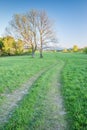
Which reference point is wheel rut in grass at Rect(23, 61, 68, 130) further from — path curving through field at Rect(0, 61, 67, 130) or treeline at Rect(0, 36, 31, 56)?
treeline at Rect(0, 36, 31, 56)

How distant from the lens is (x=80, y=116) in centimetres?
632

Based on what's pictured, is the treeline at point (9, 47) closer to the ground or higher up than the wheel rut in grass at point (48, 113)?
higher up

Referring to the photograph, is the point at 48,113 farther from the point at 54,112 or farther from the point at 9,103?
the point at 9,103

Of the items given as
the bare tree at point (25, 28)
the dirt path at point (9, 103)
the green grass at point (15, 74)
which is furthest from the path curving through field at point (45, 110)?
the bare tree at point (25, 28)

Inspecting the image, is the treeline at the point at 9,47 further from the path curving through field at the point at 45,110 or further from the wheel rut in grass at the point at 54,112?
the wheel rut in grass at the point at 54,112

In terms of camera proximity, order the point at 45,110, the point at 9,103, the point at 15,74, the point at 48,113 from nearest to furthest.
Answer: the point at 48,113 < the point at 45,110 < the point at 9,103 < the point at 15,74

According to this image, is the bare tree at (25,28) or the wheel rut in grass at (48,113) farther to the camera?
the bare tree at (25,28)

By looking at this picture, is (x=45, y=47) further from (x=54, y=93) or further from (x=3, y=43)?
(x=54, y=93)

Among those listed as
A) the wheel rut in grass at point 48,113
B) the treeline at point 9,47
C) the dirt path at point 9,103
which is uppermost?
the treeline at point 9,47

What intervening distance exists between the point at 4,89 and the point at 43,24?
38398 mm

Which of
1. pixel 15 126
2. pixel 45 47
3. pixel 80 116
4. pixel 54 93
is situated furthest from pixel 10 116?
pixel 45 47

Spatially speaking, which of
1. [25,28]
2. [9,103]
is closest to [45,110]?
[9,103]

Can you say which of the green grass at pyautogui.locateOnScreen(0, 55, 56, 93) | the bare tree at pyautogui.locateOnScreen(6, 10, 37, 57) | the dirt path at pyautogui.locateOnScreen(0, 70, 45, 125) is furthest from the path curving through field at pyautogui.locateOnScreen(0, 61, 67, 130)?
the bare tree at pyautogui.locateOnScreen(6, 10, 37, 57)

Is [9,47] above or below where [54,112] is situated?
above
